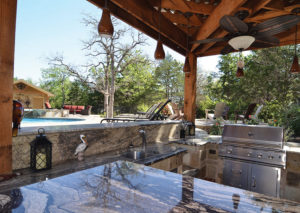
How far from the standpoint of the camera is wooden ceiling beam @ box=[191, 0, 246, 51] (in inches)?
86.1

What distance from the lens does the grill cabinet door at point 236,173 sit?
2.74 m

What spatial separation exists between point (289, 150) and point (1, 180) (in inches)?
130

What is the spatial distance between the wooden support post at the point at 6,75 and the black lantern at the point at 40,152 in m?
0.16

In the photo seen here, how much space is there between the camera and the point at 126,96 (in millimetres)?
17797

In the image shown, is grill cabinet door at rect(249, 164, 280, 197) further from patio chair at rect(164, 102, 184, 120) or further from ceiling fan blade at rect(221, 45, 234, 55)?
patio chair at rect(164, 102, 184, 120)

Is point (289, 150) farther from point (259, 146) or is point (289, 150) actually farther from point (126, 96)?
point (126, 96)

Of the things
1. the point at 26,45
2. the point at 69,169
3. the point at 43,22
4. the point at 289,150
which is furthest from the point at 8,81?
the point at 26,45

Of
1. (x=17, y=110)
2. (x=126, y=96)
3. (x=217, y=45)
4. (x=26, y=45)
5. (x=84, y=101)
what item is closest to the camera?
(x=17, y=110)

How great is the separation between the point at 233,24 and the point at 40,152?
2213 mm

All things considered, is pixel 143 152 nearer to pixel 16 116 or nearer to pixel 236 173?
pixel 16 116

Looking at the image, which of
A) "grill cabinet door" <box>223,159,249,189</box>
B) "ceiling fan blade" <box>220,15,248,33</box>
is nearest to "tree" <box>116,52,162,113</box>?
"grill cabinet door" <box>223,159,249,189</box>

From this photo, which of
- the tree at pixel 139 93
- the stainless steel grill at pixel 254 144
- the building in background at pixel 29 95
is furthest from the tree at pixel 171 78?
the stainless steel grill at pixel 254 144

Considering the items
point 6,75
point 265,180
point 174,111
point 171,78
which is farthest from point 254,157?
point 171,78

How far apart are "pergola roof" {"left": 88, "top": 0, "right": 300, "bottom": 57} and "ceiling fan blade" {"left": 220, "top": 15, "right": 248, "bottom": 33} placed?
0.20 meters
